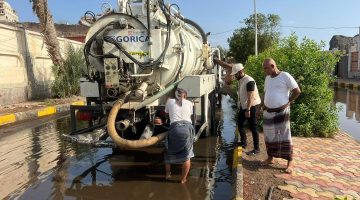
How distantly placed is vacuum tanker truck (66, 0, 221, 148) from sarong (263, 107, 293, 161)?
1.30 m

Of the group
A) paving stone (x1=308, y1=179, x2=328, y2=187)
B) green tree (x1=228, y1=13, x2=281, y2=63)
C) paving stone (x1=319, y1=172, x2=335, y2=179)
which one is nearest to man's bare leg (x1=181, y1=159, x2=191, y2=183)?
paving stone (x1=308, y1=179, x2=328, y2=187)

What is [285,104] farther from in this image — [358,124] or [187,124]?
[358,124]

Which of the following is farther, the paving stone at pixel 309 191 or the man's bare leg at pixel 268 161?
the man's bare leg at pixel 268 161

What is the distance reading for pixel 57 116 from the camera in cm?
1359

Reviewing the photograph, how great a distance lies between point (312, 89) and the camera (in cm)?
808

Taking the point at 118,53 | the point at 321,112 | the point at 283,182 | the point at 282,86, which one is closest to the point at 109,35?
the point at 118,53

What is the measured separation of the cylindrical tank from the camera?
591 centimetres

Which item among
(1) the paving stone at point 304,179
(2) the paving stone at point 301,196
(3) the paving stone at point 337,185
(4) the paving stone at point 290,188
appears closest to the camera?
(2) the paving stone at point 301,196

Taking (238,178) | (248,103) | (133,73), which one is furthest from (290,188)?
(133,73)

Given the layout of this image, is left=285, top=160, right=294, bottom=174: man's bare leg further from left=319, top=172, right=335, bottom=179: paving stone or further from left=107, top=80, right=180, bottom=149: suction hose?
left=107, top=80, right=180, bottom=149: suction hose

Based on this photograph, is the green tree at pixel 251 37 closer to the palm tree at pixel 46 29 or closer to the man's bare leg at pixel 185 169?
the palm tree at pixel 46 29

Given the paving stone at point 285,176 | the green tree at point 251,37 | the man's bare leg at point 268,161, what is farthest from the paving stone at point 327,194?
the green tree at point 251,37

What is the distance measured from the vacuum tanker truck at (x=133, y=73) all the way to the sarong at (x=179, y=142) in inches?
10.5

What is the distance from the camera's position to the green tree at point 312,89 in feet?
26.3
